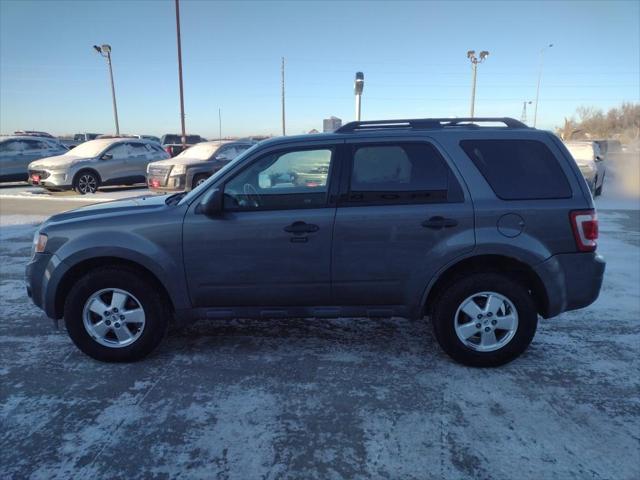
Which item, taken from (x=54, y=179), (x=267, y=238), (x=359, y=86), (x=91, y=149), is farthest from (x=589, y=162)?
(x=54, y=179)

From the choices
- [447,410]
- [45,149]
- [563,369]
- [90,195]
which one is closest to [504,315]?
[563,369]

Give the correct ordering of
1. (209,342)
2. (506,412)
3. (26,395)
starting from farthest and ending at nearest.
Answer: (209,342) < (26,395) < (506,412)

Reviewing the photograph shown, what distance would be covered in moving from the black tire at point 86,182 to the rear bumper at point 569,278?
14143 millimetres

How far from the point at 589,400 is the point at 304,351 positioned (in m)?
2.06

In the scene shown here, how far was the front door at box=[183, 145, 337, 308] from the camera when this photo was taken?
11.5 ft

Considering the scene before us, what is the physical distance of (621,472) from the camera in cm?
245

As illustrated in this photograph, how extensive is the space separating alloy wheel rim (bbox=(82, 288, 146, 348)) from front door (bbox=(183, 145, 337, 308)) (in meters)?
0.46

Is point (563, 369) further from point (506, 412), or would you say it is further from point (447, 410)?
point (447, 410)

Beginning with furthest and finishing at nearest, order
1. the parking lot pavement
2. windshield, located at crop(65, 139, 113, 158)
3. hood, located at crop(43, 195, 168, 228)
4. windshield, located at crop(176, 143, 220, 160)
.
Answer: windshield, located at crop(65, 139, 113, 158)
windshield, located at crop(176, 143, 220, 160)
hood, located at crop(43, 195, 168, 228)
the parking lot pavement

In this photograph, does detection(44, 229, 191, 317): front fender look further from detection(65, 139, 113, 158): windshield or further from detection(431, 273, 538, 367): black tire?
detection(65, 139, 113, 158): windshield

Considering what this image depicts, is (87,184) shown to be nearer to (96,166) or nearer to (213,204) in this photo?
(96,166)

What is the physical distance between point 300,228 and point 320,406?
1.24 m

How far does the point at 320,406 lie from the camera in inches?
121

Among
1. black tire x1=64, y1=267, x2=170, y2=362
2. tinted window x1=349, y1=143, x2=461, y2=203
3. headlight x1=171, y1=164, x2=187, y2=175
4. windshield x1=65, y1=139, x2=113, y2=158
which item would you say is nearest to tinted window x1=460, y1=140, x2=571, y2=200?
tinted window x1=349, y1=143, x2=461, y2=203
